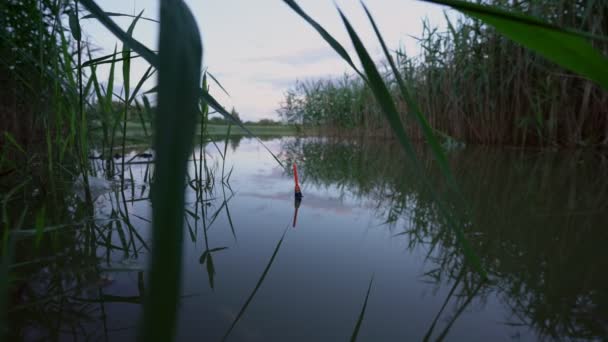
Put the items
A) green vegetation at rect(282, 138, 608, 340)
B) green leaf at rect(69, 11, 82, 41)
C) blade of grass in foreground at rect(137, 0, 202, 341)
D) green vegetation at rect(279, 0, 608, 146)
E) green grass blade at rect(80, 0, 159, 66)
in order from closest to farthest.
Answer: blade of grass in foreground at rect(137, 0, 202, 341), green grass blade at rect(80, 0, 159, 66), green vegetation at rect(282, 138, 608, 340), green leaf at rect(69, 11, 82, 41), green vegetation at rect(279, 0, 608, 146)

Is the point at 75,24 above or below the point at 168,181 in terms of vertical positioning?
above

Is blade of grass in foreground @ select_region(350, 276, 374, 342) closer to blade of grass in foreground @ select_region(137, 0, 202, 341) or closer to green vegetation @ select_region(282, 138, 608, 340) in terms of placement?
green vegetation @ select_region(282, 138, 608, 340)

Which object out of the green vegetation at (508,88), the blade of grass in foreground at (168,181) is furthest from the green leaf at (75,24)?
the green vegetation at (508,88)

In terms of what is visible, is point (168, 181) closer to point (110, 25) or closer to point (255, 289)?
point (110, 25)

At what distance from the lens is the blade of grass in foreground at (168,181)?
0.32ft

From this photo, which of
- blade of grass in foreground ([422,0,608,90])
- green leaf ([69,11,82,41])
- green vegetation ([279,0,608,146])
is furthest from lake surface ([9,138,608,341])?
green vegetation ([279,0,608,146])

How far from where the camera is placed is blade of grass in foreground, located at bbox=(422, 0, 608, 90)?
20 cm

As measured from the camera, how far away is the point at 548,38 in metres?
0.21

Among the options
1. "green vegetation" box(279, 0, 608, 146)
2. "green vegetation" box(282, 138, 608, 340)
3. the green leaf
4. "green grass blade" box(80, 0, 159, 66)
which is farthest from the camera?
"green vegetation" box(279, 0, 608, 146)

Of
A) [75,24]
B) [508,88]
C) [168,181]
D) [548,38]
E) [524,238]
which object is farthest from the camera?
[508,88]

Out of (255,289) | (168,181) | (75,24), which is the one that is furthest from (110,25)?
(75,24)

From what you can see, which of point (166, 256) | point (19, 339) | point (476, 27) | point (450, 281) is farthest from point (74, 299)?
point (476, 27)

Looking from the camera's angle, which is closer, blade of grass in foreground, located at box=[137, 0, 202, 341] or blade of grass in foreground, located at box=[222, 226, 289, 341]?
blade of grass in foreground, located at box=[137, 0, 202, 341]

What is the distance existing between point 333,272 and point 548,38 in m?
0.32
